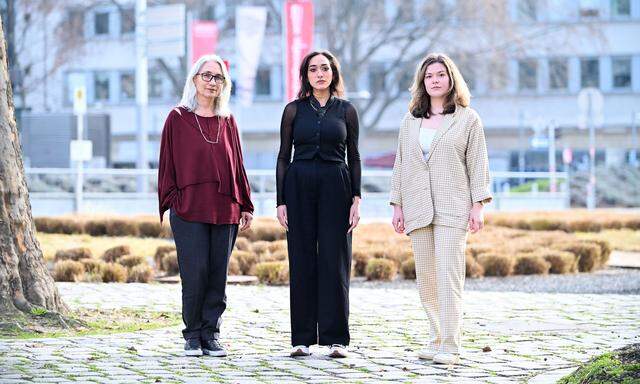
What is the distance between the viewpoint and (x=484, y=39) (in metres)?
57.9

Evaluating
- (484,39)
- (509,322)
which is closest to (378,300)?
(509,322)

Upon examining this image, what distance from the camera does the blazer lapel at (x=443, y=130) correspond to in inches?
344

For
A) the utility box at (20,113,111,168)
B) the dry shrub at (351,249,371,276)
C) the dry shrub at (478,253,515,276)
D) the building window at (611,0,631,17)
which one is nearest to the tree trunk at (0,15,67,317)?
the dry shrub at (351,249,371,276)

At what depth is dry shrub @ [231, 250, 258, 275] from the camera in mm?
17359

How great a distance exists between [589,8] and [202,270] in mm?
58949

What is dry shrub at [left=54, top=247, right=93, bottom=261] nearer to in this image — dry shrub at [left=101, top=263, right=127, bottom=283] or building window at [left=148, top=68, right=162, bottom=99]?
dry shrub at [left=101, top=263, right=127, bottom=283]

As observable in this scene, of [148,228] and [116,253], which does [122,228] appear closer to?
[148,228]

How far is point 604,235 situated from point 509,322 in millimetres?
16548

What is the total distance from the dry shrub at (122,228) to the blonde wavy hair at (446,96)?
17250 mm

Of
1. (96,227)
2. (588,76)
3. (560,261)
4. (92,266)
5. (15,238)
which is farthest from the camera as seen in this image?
(588,76)

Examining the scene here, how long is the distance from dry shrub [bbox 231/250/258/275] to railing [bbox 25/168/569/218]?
1207 centimetres

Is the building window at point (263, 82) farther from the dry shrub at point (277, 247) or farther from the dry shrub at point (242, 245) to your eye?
the dry shrub at point (277, 247)

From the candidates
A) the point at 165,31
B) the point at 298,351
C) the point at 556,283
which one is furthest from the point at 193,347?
the point at 165,31

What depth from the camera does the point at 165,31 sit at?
104 feet
